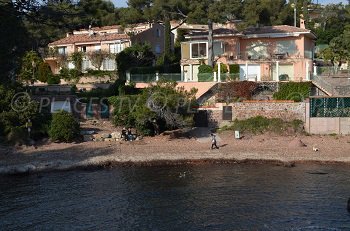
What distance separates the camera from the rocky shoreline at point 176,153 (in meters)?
36.7

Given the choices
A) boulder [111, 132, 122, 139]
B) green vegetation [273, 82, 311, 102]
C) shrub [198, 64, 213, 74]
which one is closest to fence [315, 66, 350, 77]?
green vegetation [273, 82, 311, 102]

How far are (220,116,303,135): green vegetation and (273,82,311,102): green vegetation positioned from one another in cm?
371

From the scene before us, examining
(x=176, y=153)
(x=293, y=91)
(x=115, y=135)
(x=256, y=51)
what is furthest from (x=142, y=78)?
(x=176, y=153)

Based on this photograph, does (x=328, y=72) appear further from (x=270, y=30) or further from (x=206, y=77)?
(x=206, y=77)

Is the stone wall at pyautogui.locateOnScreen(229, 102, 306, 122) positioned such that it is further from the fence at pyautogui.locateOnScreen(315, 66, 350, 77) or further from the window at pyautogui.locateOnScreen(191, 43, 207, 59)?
the window at pyautogui.locateOnScreen(191, 43, 207, 59)

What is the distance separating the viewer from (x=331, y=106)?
140 ft

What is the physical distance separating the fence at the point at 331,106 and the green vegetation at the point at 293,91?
335 cm

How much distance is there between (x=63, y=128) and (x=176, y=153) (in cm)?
888

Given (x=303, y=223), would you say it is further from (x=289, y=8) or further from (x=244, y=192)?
(x=289, y=8)

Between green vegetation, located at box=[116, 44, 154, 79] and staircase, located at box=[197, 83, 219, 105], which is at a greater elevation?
green vegetation, located at box=[116, 44, 154, 79]

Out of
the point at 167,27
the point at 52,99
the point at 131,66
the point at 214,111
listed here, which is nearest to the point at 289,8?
the point at 167,27

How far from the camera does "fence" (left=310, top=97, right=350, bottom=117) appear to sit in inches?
1684

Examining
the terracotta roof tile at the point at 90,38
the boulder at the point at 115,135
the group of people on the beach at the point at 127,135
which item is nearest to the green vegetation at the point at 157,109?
the group of people on the beach at the point at 127,135

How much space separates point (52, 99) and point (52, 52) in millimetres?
23731
